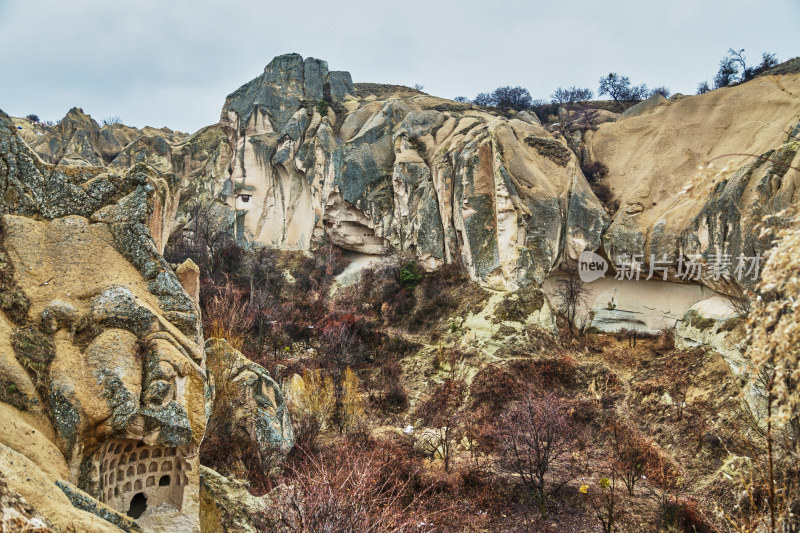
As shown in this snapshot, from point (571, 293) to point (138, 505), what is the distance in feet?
65.7

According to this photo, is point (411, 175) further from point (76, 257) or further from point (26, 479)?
point (26, 479)

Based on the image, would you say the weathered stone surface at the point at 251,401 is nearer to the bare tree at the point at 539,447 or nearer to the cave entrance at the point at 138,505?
the cave entrance at the point at 138,505

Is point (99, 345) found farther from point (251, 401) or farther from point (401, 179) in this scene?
point (401, 179)

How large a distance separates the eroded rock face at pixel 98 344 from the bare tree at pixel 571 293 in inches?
758

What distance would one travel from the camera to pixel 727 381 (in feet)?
49.3

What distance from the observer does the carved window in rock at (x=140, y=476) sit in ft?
17.6

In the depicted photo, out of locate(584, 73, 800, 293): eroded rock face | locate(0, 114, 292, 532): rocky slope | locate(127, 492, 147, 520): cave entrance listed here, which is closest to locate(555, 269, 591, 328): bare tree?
locate(584, 73, 800, 293): eroded rock face

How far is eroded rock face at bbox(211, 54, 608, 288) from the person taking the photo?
22141 millimetres

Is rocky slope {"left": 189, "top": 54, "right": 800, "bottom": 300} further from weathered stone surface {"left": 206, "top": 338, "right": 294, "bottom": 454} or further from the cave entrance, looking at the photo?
the cave entrance

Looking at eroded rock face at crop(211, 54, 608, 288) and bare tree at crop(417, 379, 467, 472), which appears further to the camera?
eroded rock face at crop(211, 54, 608, 288)

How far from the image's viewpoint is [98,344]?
5.32m

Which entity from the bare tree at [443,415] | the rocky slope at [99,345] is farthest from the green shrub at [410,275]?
the rocky slope at [99,345]

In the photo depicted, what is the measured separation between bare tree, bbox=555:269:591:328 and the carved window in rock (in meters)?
19.6

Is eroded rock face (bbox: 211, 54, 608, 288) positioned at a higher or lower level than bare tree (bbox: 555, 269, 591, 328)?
higher
